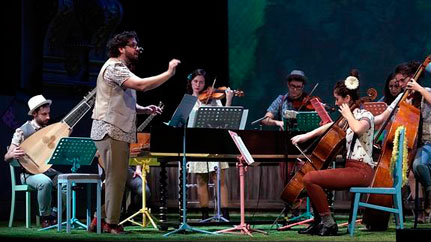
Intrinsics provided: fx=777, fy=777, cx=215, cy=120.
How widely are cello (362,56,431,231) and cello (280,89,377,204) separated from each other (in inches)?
14.3

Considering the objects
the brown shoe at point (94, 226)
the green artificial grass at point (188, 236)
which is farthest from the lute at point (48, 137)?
the brown shoe at point (94, 226)

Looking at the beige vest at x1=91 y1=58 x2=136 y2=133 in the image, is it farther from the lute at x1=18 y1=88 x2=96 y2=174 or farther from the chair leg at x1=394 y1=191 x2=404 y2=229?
the chair leg at x1=394 y1=191 x2=404 y2=229

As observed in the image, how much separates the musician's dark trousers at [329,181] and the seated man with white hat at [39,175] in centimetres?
313

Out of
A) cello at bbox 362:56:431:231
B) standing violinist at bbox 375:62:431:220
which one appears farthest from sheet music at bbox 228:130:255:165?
standing violinist at bbox 375:62:431:220

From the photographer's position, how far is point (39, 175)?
8.55m

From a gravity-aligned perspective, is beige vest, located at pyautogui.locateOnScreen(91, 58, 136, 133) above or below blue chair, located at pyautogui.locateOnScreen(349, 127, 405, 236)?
above

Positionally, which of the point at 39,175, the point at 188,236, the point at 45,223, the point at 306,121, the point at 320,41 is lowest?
the point at 45,223

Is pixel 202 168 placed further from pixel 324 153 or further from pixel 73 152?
pixel 324 153

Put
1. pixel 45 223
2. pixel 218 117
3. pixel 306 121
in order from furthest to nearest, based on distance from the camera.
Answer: pixel 45 223 < pixel 306 121 < pixel 218 117

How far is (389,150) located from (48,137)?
3642 millimetres

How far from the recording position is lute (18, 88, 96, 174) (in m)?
8.29

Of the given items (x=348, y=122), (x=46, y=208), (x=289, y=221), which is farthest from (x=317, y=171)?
(x=46, y=208)

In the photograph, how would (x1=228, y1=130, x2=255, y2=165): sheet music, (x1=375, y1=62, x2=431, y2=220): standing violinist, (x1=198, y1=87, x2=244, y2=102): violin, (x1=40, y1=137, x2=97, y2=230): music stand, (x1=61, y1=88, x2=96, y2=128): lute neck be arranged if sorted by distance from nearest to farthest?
(x1=228, y1=130, x2=255, y2=165): sheet music
(x1=40, y1=137, x2=97, y2=230): music stand
(x1=375, y1=62, x2=431, y2=220): standing violinist
(x1=61, y1=88, x2=96, y2=128): lute neck
(x1=198, y1=87, x2=244, y2=102): violin

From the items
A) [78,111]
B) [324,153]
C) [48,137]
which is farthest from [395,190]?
[48,137]
